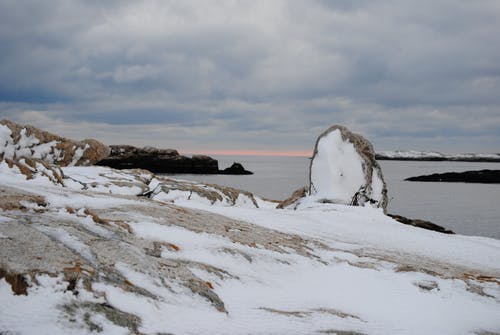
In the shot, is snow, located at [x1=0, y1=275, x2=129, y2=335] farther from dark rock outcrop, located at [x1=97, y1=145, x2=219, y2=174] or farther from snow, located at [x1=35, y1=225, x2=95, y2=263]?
dark rock outcrop, located at [x1=97, y1=145, x2=219, y2=174]

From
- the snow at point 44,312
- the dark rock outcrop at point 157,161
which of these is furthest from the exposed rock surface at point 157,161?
the snow at point 44,312

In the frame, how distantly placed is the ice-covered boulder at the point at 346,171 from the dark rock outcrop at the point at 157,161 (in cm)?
5296

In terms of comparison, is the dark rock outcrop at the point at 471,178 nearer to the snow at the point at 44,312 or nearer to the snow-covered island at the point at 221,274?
the snow-covered island at the point at 221,274

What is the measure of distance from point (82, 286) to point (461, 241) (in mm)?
13825

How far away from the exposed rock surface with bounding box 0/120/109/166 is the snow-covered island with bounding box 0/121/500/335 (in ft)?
43.6

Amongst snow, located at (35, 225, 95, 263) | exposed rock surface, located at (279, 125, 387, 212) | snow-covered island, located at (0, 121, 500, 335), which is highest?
exposed rock surface, located at (279, 125, 387, 212)

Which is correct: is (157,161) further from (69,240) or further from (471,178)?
(69,240)

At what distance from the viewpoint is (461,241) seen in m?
14.3

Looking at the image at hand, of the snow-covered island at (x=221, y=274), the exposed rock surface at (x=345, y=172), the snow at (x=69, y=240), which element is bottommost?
the snow-covered island at (x=221, y=274)

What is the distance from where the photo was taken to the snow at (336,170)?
22047mm

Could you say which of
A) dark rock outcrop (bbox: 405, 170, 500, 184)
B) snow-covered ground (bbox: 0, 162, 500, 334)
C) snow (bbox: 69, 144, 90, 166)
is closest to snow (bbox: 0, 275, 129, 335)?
snow-covered ground (bbox: 0, 162, 500, 334)

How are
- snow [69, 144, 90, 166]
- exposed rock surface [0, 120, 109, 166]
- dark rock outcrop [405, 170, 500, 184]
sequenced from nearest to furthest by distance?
exposed rock surface [0, 120, 109, 166] < snow [69, 144, 90, 166] < dark rock outcrop [405, 170, 500, 184]

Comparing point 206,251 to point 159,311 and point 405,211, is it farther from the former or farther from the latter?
point 405,211

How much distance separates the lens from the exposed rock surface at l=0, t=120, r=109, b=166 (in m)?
22.0
